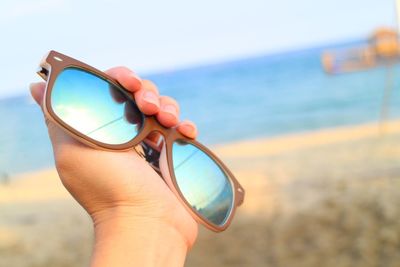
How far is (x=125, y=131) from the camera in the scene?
0.84 metres

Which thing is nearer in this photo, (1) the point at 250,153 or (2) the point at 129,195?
(2) the point at 129,195

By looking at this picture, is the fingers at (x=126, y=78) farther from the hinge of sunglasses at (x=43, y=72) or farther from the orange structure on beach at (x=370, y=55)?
the orange structure on beach at (x=370, y=55)

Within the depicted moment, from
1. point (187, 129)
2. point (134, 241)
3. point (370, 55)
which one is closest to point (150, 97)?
point (187, 129)

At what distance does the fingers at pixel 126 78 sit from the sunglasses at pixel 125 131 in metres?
0.01

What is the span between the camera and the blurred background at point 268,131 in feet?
7.96

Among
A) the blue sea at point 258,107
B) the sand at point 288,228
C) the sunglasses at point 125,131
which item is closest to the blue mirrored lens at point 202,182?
the sunglasses at point 125,131

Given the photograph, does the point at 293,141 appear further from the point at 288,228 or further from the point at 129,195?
the point at 129,195

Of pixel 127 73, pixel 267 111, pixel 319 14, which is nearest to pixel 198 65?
pixel 319 14

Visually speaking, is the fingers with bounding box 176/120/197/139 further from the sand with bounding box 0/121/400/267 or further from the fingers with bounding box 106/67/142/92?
the sand with bounding box 0/121/400/267

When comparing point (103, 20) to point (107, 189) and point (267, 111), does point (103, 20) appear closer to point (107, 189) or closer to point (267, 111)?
point (267, 111)

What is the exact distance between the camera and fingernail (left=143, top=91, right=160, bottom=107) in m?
0.84

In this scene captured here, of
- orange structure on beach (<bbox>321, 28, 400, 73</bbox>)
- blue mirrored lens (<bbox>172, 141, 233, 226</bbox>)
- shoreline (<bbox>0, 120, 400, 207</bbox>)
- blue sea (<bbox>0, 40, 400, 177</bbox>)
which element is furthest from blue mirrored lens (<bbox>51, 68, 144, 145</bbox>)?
blue sea (<bbox>0, 40, 400, 177</bbox>)

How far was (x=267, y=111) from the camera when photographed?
10.9m

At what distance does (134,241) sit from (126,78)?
25cm
